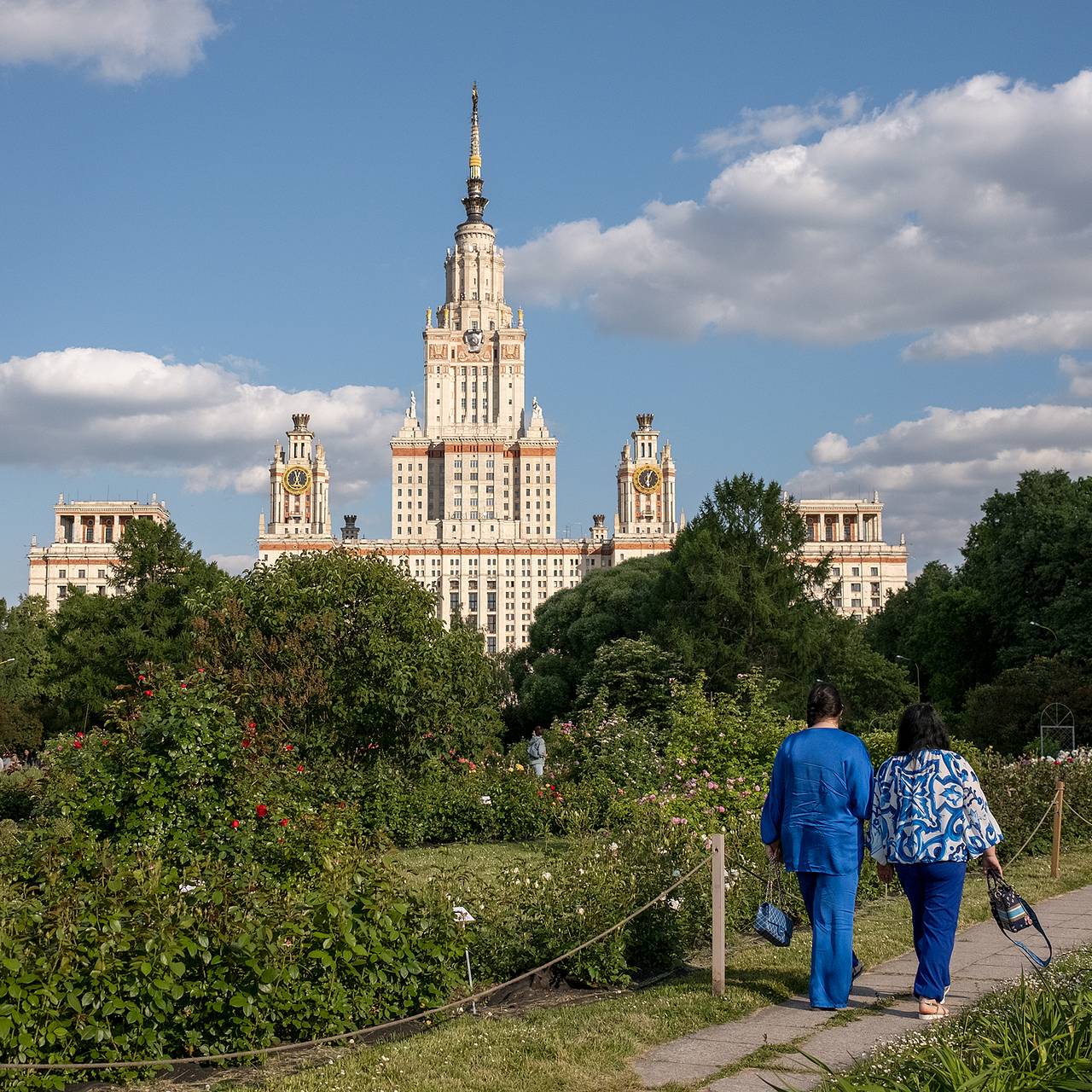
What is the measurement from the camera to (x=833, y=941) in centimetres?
792

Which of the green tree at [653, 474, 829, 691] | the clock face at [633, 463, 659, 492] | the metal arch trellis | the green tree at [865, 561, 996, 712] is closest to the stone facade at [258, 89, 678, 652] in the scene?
the clock face at [633, 463, 659, 492]

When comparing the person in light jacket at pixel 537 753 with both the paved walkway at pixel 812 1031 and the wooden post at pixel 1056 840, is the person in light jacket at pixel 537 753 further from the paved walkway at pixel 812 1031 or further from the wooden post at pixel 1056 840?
the paved walkway at pixel 812 1031

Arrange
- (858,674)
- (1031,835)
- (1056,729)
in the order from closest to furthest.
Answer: (1031,835) → (1056,729) → (858,674)

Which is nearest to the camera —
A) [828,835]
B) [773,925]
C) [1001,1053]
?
[1001,1053]

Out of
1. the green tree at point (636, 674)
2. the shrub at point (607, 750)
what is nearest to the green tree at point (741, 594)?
the green tree at point (636, 674)

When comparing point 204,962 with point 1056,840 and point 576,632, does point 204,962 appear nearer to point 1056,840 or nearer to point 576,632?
point 1056,840

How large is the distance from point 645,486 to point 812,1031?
144955 millimetres

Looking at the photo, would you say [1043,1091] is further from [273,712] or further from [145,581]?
[145,581]

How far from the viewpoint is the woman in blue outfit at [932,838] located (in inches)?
301

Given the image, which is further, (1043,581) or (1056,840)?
(1043,581)

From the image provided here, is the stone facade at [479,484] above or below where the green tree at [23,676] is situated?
above

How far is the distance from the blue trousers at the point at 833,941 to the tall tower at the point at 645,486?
14161cm

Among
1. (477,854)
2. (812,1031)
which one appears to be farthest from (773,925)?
(477,854)

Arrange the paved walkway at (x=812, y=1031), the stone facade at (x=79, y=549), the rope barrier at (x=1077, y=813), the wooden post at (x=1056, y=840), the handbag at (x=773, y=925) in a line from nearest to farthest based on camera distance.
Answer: the paved walkway at (x=812, y=1031), the handbag at (x=773, y=925), the wooden post at (x=1056, y=840), the rope barrier at (x=1077, y=813), the stone facade at (x=79, y=549)
